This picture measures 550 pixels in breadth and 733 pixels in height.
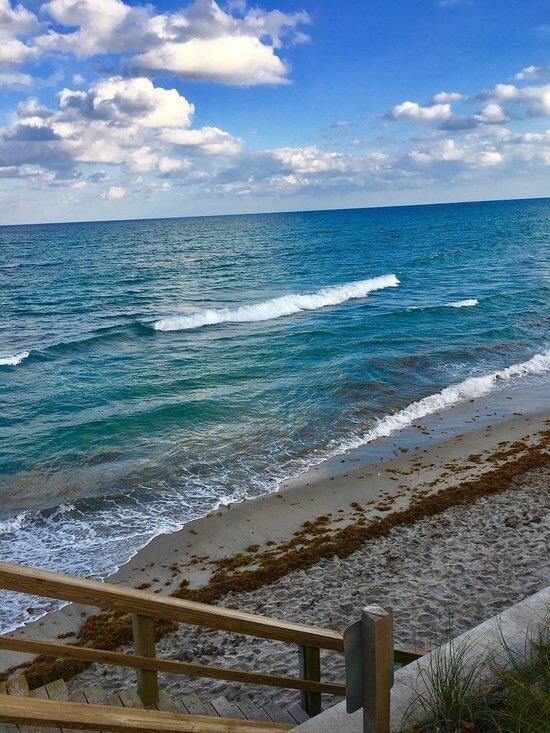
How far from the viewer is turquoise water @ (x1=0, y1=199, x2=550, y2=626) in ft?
38.9

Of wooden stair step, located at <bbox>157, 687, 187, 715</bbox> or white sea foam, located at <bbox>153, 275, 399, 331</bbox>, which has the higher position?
white sea foam, located at <bbox>153, 275, 399, 331</bbox>

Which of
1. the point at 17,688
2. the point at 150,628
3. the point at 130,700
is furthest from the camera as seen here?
the point at 130,700

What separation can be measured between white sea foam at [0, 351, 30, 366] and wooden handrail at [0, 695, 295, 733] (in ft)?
73.0

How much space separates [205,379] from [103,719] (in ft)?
59.0

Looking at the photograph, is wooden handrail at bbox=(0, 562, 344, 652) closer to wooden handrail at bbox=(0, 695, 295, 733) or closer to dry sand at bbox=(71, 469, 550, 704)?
wooden handrail at bbox=(0, 695, 295, 733)

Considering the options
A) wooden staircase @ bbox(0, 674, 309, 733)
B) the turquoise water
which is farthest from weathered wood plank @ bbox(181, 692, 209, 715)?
the turquoise water

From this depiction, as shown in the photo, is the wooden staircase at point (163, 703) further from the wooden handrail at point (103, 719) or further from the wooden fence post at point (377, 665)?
the wooden fence post at point (377, 665)

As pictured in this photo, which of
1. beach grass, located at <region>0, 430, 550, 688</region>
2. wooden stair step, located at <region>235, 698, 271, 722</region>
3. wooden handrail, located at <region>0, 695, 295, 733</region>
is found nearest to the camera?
wooden handrail, located at <region>0, 695, 295, 733</region>

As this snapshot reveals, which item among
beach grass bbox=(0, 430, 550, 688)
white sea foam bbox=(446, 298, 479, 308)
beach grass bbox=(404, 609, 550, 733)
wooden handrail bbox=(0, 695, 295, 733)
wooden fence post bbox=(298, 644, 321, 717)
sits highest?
white sea foam bbox=(446, 298, 479, 308)

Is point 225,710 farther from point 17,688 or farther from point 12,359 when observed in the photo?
point 12,359

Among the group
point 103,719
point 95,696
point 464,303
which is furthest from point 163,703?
point 464,303

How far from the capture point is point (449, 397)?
17344mm

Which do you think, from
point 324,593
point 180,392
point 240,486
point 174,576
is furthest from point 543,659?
point 180,392

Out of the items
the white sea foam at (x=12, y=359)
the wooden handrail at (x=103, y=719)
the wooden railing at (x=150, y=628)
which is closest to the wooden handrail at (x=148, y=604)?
the wooden railing at (x=150, y=628)
